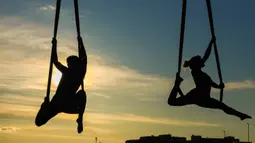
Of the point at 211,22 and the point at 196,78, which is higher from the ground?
the point at 211,22

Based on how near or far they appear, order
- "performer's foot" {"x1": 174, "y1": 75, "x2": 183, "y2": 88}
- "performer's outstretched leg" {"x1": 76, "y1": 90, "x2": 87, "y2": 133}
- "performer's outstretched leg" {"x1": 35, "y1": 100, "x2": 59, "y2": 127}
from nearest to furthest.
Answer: "performer's outstretched leg" {"x1": 35, "y1": 100, "x2": 59, "y2": 127} < "performer's foot" {"x1": 174, "y1": 75, "x2": 183, "y2": 88} < "performer's outstretched leg" {"x1": 76, "y1": 90, "x2": 87, "y2": 133}

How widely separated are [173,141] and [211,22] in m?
94.8

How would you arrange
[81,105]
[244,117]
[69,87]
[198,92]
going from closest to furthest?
[69,87] → [198,92] → [81,105] → [244,117]

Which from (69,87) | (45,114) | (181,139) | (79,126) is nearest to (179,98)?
(79,126)

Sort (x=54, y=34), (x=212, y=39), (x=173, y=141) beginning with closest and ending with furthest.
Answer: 1. (x=54, y=34)
2. (x=212, y=39)
3. (x=173, y=141)

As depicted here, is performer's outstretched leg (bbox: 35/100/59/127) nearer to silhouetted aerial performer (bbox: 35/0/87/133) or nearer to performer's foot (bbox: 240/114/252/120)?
silhouetted aerial performer (bbox: 35/0/87/133)

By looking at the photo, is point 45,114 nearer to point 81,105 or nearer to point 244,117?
point 81,105

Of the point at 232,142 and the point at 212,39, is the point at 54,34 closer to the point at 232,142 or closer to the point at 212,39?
the point at 212,39

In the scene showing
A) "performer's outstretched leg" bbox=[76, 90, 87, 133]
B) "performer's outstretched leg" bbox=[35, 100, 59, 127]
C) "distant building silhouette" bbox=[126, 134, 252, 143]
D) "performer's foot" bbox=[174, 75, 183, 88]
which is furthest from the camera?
"distant building silhouette" bbox=[126, 134, 252, 143]

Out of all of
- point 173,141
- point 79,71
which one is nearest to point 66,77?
point 79,71

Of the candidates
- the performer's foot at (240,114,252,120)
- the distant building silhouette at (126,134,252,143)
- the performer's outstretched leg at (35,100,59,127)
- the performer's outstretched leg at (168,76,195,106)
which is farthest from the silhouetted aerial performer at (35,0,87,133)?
the distant building silhouette at (126,134,252,143)

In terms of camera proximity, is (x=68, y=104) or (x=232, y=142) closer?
(x=68, y=104)

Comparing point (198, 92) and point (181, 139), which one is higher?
point (181, 139)

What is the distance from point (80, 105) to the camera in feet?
55.9
